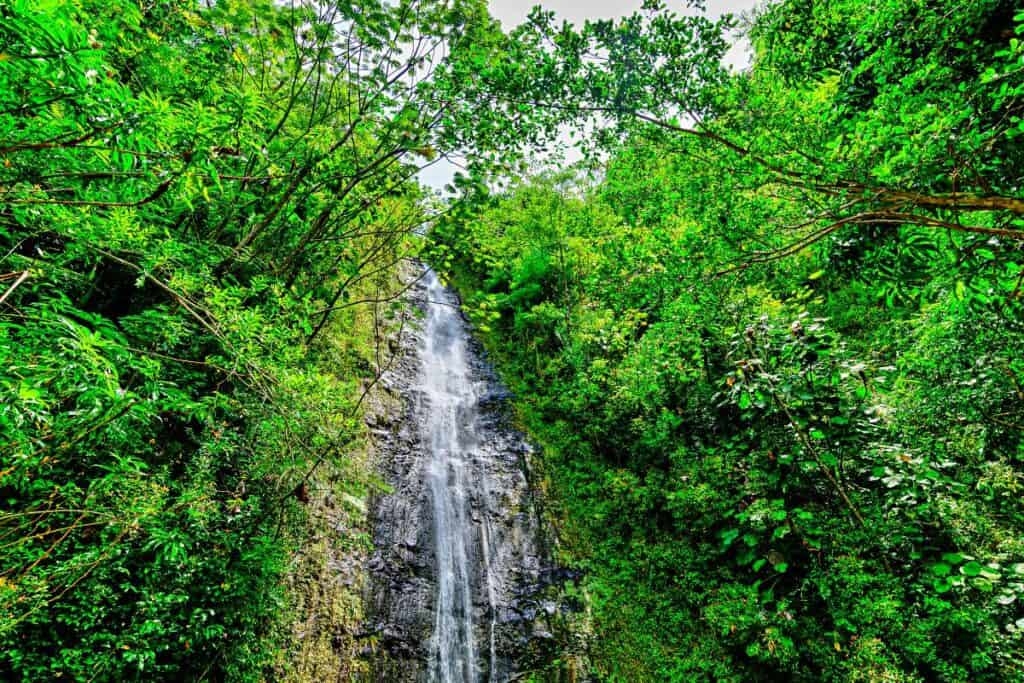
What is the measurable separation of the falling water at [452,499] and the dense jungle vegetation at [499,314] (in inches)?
67.1

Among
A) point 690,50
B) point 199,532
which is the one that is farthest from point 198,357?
point 690,50

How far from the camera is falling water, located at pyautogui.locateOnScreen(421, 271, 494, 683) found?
17.4 ft

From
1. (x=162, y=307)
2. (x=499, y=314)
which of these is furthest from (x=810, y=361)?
(x=162, y=307)

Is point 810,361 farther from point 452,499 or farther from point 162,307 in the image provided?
point 162,307

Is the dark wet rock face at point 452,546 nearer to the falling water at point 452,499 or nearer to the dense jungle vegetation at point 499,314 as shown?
the falling water at point 452,499

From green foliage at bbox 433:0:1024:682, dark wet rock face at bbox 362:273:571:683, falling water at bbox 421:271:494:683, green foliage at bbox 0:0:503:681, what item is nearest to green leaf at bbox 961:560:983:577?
green foliage at bbox 433:0:1024:682

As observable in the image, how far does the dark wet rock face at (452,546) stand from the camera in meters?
5.21

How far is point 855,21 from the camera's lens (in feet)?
9.92

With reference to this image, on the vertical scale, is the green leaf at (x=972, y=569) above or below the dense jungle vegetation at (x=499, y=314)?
below

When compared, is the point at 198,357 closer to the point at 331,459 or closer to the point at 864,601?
the point at 331,459

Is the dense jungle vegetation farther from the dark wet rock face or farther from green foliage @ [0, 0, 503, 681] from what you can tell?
the dark wet rock face

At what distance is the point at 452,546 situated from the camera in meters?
6.50

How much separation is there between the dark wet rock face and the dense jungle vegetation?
0.95 meters

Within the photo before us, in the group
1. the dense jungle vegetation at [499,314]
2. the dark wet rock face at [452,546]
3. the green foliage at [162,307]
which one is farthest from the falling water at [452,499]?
the green foliage at [162,307]
